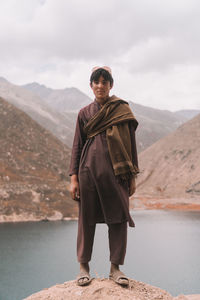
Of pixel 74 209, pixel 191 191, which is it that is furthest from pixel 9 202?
pixel 191 191

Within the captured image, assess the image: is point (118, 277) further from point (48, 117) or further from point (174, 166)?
point (48, 117)

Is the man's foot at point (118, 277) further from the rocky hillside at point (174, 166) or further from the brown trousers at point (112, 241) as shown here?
the rocky hillside at point (174, 166)

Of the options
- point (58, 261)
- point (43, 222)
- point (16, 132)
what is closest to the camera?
point (58, 261)

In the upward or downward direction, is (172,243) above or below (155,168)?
below

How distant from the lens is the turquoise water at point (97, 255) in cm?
1658

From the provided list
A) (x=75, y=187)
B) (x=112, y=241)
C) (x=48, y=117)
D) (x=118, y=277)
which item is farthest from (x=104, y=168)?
(x=48, y=117)

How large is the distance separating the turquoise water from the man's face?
917 cm

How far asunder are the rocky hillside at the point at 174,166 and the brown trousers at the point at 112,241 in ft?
149

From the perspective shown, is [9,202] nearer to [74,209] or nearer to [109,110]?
[74,209]

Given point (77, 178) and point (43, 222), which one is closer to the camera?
point (77, 178)

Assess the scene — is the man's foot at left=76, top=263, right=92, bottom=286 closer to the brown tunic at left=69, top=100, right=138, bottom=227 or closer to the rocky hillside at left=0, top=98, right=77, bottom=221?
the brown tunic at left=69, top=100, right=138, bottom=227

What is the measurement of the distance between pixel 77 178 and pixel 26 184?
36461 millimetres

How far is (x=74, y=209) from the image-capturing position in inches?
1487

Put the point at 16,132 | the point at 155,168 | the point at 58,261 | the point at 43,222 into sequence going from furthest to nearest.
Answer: the point at 155,168, the point at 16,132, the point at 43,222, the point at 58,261
